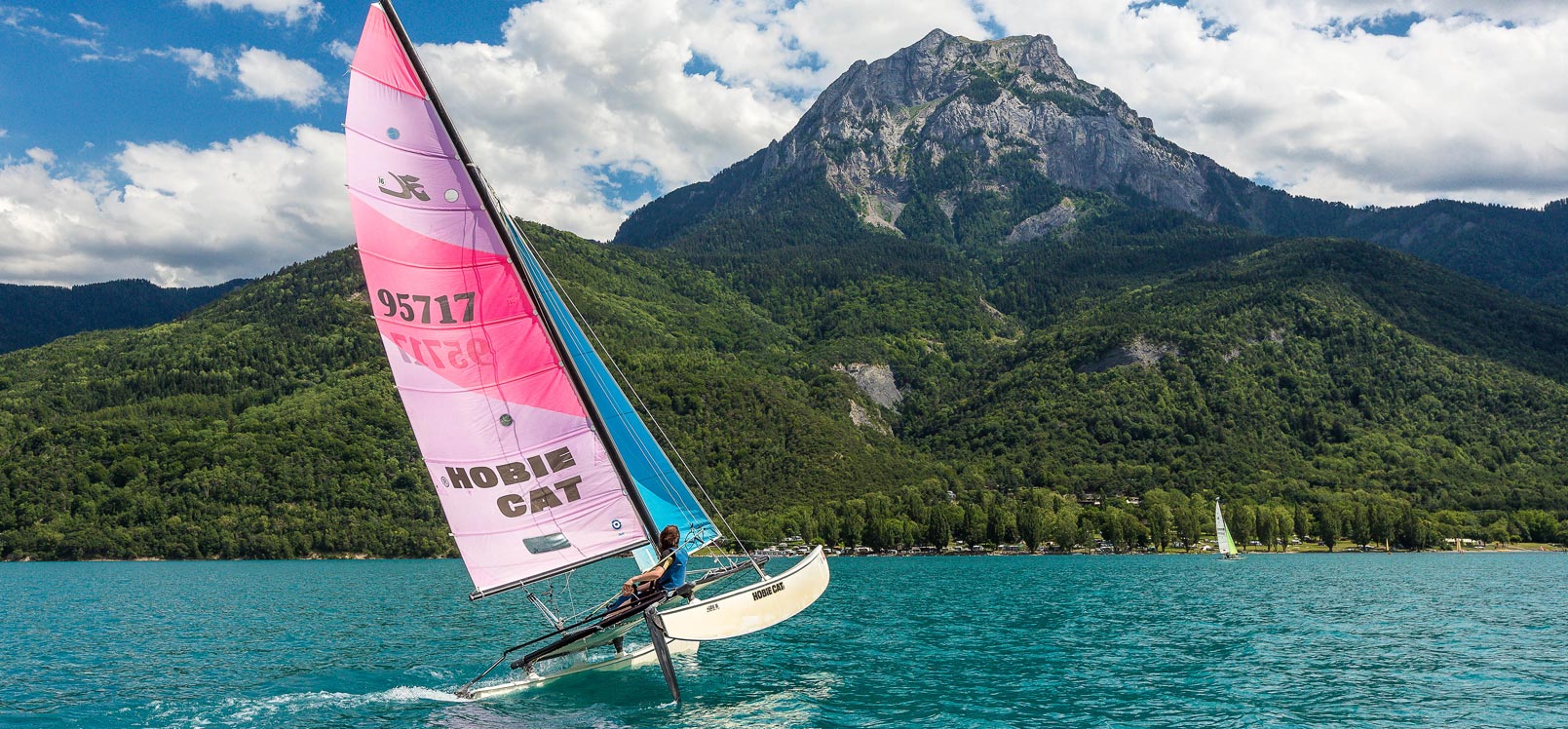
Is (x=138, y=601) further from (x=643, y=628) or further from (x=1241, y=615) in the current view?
(x=1241, y=615)

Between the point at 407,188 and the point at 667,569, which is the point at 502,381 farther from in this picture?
the point at 667,569

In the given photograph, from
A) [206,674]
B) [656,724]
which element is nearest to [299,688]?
[206,674]

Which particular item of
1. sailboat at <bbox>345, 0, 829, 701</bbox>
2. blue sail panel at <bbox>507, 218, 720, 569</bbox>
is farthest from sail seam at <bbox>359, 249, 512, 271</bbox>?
blue sail panel at <bbox>507, 218, 720, 569</bbox>

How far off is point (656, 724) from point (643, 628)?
11.8 meters

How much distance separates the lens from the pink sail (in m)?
22.3

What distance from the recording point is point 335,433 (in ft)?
648

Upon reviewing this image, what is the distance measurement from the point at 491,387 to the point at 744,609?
8.04 m

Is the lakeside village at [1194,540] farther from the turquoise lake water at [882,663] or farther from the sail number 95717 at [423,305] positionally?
the sail number 95717 at [423,305]

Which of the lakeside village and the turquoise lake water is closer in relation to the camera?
the turquoise lake water

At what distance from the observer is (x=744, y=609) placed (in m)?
24.7

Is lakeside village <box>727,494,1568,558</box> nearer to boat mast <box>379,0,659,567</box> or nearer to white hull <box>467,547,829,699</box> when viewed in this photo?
white hull <box>467,547,829,699</box>

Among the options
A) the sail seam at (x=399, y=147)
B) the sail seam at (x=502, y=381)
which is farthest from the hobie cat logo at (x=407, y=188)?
the sail seam at (x=502, y=381)

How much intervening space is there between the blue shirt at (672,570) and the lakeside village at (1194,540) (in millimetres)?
133637

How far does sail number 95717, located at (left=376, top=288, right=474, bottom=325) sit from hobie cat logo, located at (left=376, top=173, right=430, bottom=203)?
215cm
